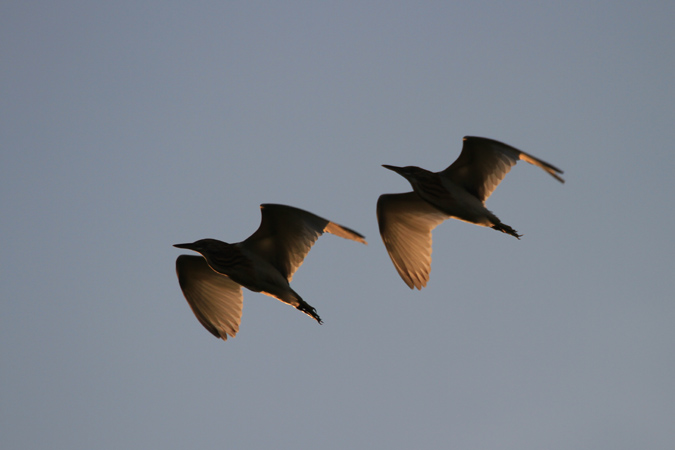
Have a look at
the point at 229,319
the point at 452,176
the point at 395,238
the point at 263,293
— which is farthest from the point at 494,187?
the point at 229,319

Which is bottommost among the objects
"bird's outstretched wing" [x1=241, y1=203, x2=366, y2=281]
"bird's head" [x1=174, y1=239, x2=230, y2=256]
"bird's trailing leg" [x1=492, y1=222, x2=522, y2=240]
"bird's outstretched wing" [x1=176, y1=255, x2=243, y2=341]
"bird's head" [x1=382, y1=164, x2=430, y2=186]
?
"bird's outstretched wing" [x1=176, y1=255, x2=243, y2=341]

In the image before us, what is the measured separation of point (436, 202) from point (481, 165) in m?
1.20

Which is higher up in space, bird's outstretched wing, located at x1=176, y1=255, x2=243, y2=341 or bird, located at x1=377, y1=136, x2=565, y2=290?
bird, located at x1=377, y1=136, x2=565, y2=290

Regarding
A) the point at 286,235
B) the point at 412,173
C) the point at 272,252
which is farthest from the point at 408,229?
the point at 272,252

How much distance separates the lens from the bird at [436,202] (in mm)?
16297

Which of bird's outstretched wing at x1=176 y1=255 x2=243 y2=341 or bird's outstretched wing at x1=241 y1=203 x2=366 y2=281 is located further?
bird's outstretched wing at x1=176 y1=255 x2=243 y2=341

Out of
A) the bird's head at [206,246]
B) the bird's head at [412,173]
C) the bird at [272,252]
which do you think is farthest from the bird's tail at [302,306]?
the bird's head at [412,173]

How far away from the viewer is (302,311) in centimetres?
1627

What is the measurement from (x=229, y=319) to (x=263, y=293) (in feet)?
5.05

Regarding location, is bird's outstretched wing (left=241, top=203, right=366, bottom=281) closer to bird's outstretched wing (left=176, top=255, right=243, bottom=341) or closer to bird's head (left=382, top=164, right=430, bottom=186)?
bird's outstretched wing (left=176, top=255, right=243, bottom=341)

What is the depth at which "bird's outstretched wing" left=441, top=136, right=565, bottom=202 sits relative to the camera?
52.7 ft

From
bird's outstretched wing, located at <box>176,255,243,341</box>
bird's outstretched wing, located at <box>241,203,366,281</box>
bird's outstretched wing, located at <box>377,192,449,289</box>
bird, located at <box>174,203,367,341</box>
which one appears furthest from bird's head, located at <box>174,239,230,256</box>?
bird's outstretched wing, located at <box>377,192,449,289</box>

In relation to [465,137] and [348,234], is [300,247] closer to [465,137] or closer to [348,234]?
[348,234]

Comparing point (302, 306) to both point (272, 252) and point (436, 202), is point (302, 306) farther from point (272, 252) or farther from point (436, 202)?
point (436, 202)
